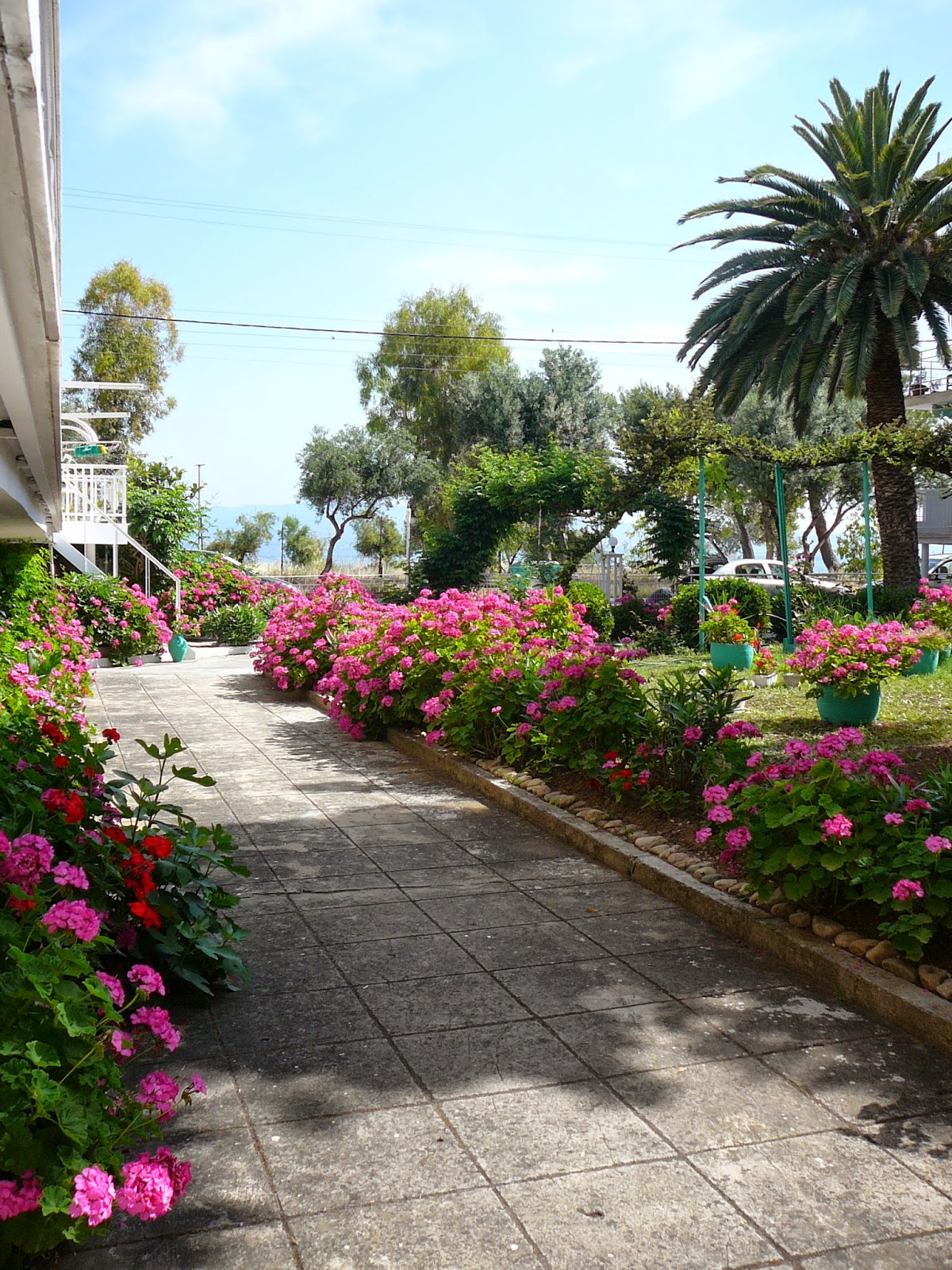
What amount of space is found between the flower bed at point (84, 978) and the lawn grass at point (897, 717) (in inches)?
166

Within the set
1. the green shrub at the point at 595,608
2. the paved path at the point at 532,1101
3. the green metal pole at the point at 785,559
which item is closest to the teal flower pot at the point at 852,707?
the paved path at the point at 532,1101

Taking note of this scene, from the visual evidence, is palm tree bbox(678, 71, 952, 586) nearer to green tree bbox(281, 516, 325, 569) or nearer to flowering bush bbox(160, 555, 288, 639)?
flowering bush bbox(160, 555, 288, 639)

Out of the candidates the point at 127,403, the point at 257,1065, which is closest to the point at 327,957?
the point at 257,1065

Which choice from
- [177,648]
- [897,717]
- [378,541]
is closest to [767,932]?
[897,717]

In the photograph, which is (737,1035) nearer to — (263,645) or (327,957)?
(327,957)

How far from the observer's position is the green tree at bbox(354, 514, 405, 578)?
49.9 metres

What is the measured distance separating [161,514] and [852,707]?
14931 millimetres

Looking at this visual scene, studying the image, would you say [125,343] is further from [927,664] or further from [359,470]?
[927,664]

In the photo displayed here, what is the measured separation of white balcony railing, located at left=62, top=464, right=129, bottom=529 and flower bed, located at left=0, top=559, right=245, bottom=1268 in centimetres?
1492

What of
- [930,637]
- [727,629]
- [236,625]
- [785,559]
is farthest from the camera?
[236,625]

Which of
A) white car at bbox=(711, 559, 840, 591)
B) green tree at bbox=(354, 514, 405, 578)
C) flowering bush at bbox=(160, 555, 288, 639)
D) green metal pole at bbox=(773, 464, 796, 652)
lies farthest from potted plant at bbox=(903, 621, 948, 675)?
green tree at bbox=(354, 514, 405, 578)

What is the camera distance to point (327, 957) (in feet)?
12.9

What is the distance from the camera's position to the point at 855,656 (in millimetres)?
8172

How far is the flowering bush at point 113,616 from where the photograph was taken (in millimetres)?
15773
